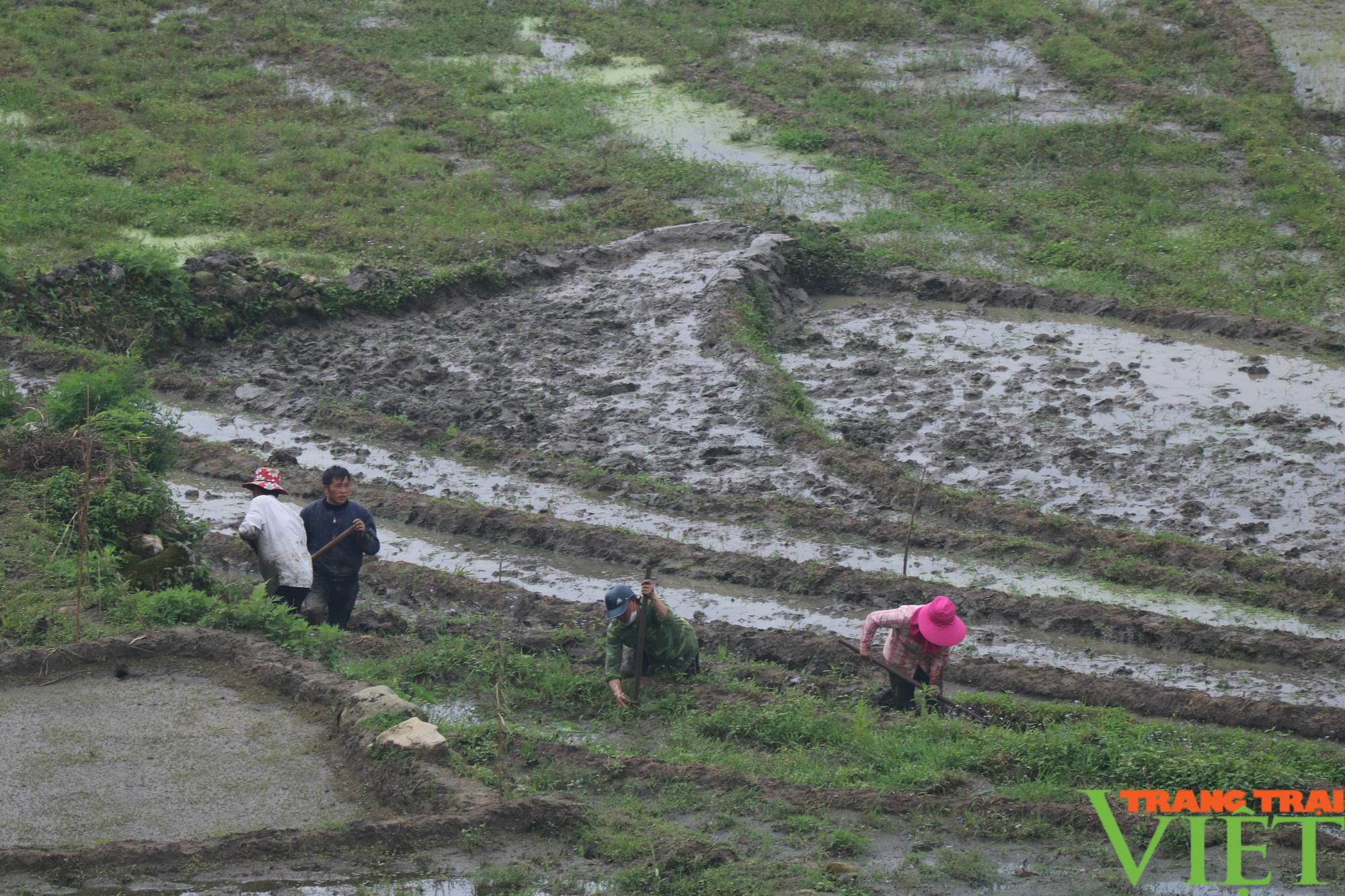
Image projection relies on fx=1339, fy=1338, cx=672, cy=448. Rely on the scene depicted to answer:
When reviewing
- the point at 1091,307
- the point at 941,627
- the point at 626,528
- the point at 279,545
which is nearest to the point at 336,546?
the point at 279,545

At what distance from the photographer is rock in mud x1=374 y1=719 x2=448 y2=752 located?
6934 millimetres

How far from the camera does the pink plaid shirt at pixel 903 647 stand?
8273 mm

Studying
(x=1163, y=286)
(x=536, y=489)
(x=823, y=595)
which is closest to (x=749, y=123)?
(x=1163, y=286)

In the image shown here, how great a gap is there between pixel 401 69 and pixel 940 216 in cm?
985

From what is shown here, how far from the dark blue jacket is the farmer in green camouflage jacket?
1836 millimetres

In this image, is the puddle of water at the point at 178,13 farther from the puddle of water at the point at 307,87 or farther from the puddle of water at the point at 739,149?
the puddle of water at the point at 739,149

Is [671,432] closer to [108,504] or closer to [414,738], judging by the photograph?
[108,504]

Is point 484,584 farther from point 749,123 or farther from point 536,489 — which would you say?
point 749,123

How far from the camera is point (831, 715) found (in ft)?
26.1

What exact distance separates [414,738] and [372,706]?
52 cm

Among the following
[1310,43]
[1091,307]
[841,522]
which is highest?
[1310,43]

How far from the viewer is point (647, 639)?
8273mm

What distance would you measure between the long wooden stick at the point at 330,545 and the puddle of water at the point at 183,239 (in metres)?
8.02

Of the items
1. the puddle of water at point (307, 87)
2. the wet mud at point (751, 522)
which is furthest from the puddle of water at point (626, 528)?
the puddle of water at point (307, 87)
